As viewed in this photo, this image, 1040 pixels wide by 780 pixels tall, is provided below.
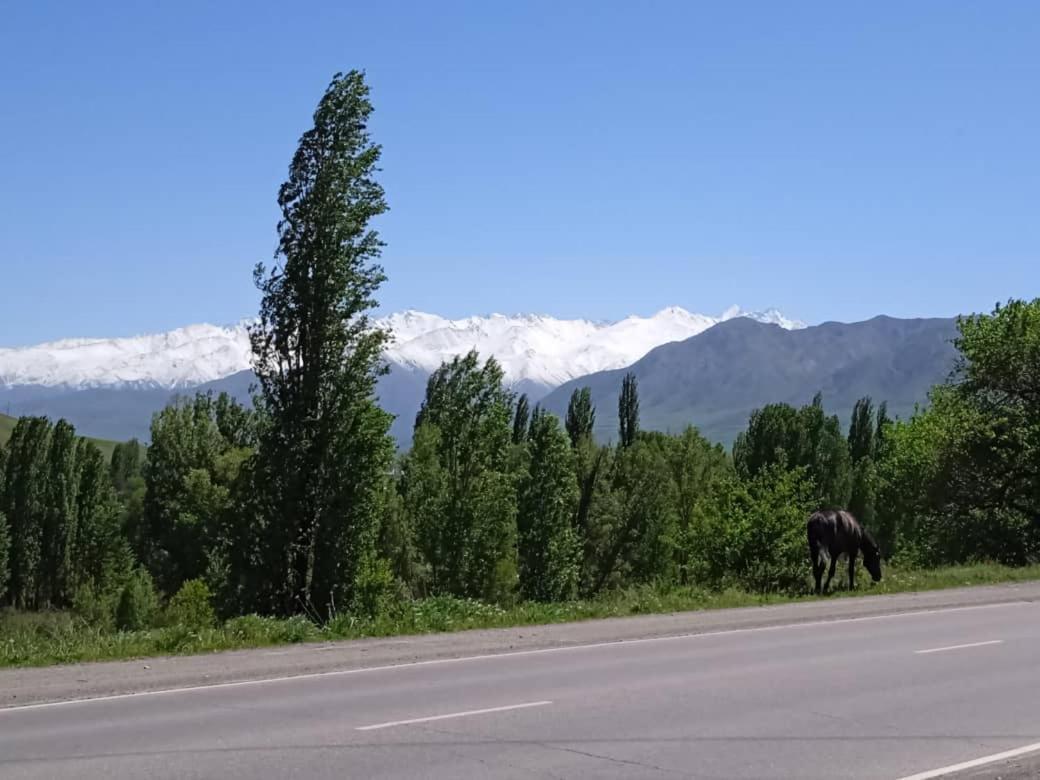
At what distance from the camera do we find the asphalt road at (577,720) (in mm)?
10117

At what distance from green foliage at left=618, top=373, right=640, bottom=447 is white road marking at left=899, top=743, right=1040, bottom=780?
332 feet

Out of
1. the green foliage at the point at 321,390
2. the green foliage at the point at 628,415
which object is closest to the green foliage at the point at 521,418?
the green foliage at the point at 628,415

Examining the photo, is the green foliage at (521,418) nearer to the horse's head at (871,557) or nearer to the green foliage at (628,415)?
the green foliage at (628,415)

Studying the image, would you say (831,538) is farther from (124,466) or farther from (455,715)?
(124,466)

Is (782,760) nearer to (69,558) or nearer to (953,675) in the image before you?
(953,675)

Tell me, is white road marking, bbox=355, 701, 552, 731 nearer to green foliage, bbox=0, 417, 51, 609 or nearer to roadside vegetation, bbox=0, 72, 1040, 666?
roadside vegetation, bbox=0, 72, 1040, 666

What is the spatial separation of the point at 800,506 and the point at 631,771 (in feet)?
80.9

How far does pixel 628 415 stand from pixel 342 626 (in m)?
107

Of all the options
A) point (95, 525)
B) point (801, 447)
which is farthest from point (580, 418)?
point (95, 525)

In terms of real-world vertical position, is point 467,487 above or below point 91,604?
above

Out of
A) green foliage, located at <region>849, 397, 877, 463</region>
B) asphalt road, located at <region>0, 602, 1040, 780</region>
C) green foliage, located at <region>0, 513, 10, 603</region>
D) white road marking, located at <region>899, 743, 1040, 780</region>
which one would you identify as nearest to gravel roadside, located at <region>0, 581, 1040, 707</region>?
asphalt road, located at <region>0, 602, 1040, 780</region>

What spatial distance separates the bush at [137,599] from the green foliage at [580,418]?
41620 millimetres

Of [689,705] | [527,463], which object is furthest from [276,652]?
[527,463]

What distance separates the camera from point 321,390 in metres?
38.7
